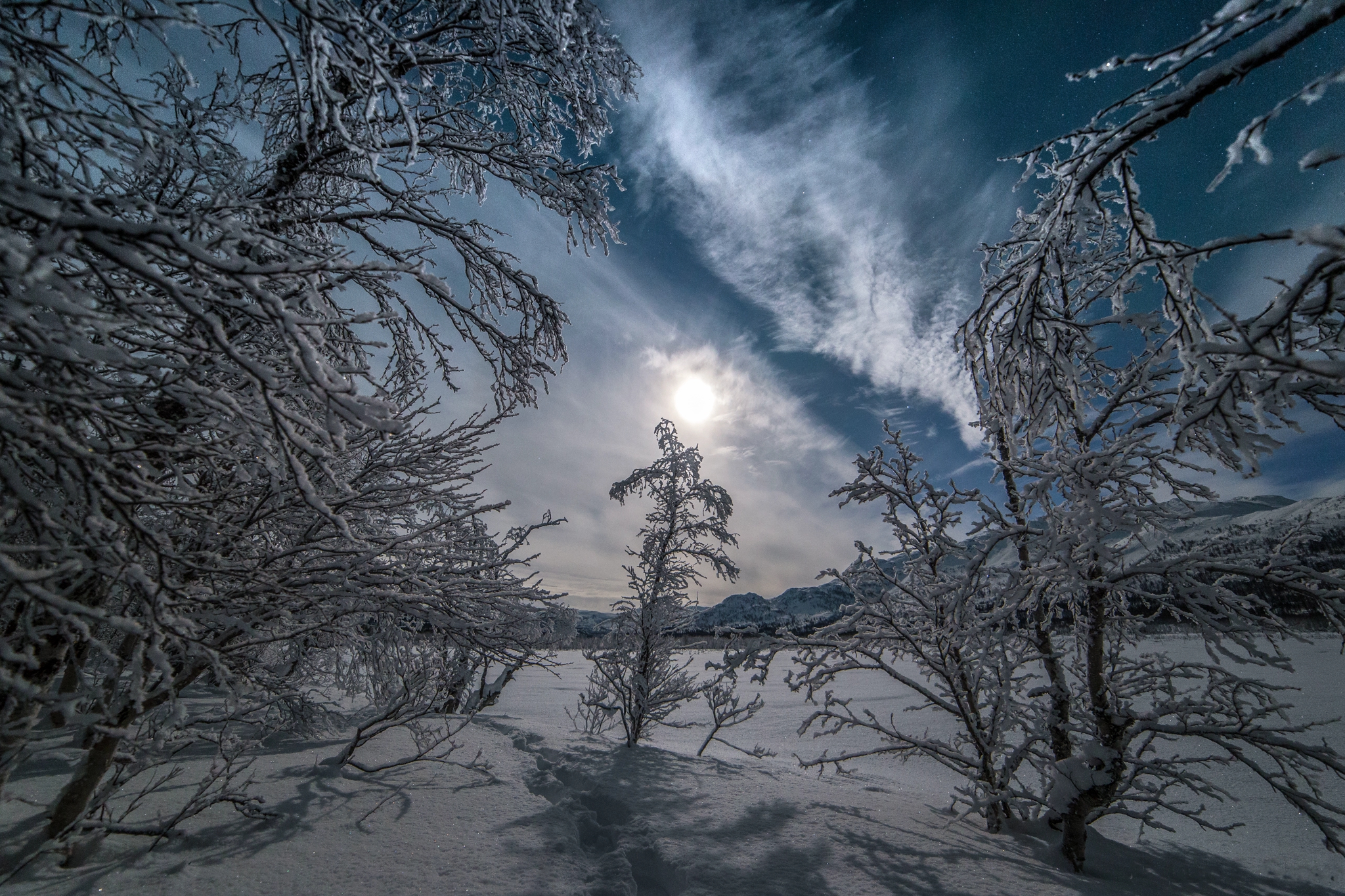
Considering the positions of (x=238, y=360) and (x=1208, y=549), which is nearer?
(x=238, y=360)

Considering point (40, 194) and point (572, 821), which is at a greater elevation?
point (40, 194)

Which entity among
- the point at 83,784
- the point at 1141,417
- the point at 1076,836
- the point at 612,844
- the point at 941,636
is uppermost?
the point at 1141,417

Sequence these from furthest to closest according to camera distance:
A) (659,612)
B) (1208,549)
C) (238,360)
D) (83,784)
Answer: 1. (659,612)
2. (1208,549)
3. (83,784)
4. (238,360)

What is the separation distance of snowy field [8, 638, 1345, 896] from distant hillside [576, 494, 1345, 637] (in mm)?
965

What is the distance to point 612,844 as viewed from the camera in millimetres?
3590

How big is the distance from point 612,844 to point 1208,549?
4842 millimetres

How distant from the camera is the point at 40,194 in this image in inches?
45.5

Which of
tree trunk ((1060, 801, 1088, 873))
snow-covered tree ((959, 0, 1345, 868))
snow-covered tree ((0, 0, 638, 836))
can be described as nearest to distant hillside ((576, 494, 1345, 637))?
snow-covered tree ((959, 0, 1345, 868))

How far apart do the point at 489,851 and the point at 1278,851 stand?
25.2 ft

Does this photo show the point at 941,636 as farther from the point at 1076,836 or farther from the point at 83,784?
the point at 83,784

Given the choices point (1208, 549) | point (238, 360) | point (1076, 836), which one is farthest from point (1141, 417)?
point (238, 360)

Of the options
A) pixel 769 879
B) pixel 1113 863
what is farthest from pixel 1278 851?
pixel 769 879

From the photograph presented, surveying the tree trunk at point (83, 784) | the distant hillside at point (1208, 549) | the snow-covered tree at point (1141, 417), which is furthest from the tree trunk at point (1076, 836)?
the tree trunk at point (83, 784)

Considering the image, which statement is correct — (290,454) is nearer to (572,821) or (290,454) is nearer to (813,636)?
(572,821)
